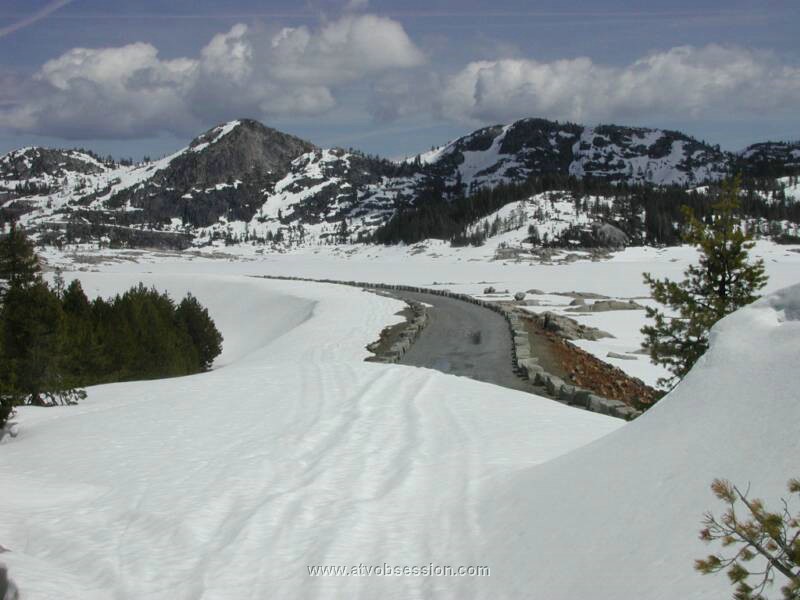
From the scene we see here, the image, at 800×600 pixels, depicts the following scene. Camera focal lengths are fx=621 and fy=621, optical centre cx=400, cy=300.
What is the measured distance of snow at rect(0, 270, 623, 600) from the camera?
7594mm

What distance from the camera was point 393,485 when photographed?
34.6 feet

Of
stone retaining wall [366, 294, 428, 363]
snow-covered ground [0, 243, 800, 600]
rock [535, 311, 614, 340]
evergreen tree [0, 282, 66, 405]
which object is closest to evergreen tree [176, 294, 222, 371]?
stone retaining wall [366, 294, 428, 363]

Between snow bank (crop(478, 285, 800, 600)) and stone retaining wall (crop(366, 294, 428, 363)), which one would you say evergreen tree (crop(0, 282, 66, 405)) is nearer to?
stone retaining wall (crop(366, 294, 428, 363))

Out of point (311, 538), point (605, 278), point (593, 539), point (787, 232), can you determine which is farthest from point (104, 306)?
point (787, 232)

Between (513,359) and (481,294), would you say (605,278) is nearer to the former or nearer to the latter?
(481,294)

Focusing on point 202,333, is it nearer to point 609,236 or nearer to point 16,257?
point 16,257

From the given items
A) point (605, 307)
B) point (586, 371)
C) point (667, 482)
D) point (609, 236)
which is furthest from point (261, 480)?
point (609, 236)

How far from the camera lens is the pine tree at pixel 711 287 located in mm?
Result: 16594

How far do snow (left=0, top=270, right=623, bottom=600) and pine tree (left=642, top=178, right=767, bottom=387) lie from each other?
2.95 metres

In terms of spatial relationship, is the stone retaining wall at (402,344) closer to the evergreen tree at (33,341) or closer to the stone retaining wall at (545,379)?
the stone retaining wall at (545,379)

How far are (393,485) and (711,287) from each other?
38.4 feet

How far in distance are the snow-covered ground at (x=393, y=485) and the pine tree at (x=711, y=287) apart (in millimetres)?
3182

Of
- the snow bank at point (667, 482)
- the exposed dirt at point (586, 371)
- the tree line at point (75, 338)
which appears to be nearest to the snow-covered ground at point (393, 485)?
the snow bank at point (667, 482)

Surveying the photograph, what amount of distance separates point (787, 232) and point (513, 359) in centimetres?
17115
